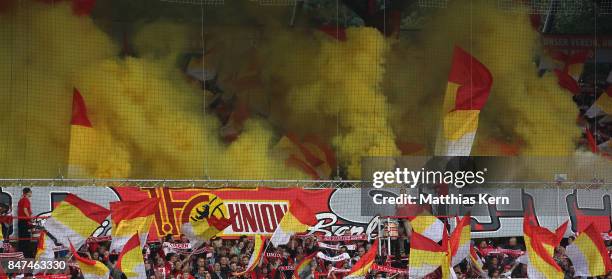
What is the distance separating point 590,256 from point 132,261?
4.91 m

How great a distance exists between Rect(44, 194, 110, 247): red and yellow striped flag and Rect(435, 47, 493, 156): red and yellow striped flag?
14.4ft

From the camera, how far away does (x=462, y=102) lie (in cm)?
1400

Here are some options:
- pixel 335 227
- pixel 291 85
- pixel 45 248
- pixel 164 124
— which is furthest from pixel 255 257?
pixel 291 85

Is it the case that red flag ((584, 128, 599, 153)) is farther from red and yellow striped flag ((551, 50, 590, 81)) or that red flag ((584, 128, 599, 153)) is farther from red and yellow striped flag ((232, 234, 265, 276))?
red and yellow striped flag ((232, 234, 265, 276))

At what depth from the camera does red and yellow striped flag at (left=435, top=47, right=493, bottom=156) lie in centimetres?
1390

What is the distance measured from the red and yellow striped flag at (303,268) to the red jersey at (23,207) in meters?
2.99

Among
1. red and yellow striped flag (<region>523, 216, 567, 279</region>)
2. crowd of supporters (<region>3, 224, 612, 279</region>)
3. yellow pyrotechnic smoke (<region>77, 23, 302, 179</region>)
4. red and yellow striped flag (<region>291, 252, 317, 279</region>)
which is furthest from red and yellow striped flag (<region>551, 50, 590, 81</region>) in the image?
red and yellow striped flag (<region>291, 252, 317, 279</region>)

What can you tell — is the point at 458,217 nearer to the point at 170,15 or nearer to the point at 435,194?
the point at 435,194

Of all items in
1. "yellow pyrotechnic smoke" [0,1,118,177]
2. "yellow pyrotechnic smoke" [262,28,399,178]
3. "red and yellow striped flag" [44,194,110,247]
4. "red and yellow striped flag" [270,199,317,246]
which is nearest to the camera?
"red and yellow striped flag" [44,194,110,247]

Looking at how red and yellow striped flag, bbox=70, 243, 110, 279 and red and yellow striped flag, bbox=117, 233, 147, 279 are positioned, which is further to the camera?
red and yellow striped flag, bbox=117, 233, 147, 279

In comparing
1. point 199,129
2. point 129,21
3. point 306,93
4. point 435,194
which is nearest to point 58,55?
point 129,21

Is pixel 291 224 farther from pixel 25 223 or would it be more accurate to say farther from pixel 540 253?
pixel 25 223

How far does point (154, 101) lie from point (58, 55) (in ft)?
4.18

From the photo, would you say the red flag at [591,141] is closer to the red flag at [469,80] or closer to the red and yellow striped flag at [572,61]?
the red and yellow striped flag at [572,61]
